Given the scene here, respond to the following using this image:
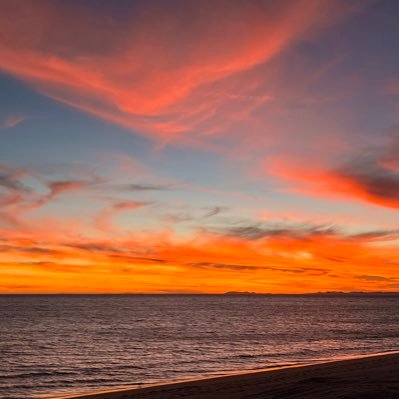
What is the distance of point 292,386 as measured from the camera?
25672 millimetres

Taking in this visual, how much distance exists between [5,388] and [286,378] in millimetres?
19272

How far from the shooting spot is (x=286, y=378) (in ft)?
94.3

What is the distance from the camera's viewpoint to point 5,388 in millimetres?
32688

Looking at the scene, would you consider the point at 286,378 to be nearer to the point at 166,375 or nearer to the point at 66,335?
the point at 166,375

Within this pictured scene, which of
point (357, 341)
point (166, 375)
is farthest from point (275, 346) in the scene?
point (166, 375)

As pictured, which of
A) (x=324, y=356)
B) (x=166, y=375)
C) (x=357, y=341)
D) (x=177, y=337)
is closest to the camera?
(x=166, y=375)

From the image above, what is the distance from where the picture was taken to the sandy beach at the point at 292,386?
23484mm

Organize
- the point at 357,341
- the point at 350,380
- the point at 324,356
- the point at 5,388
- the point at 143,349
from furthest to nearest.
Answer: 1. the point at 357,341
2. the point at 143,349
3. the point at 324,356
4. the point at 5,388
5. the point at 350,380

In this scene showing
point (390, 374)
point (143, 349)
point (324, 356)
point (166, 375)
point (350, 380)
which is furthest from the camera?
point (143, 349)

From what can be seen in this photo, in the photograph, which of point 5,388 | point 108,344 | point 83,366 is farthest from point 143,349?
point 5,388

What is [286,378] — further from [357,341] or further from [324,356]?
[357,341]

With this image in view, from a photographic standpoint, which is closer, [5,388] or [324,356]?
[5,388]

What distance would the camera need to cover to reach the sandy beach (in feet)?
77.0

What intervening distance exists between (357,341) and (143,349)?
31326mm
